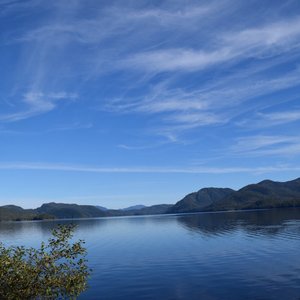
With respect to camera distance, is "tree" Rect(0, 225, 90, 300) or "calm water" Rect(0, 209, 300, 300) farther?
"calm water" Rect(0, 209, 300, 300)

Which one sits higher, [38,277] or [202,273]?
[38,277]

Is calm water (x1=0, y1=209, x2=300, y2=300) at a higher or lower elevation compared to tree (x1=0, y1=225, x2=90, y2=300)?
lower

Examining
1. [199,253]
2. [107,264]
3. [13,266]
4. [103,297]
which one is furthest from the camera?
[199,253]

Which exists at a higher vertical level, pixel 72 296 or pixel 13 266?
pixel 13 266

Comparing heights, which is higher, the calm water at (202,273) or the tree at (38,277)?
the tree at (38,277)

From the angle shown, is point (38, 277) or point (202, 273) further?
point (202, 273)

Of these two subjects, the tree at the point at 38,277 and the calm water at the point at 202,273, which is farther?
the calm water at the point at 202,273

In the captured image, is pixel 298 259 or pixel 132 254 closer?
pixel 298 259

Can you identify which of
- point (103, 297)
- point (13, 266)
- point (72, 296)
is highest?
point (13, 266)

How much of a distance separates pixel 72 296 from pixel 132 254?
293 ft

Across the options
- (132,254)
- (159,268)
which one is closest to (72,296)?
(159,268)

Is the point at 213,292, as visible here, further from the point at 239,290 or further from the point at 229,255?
the point at 229,255

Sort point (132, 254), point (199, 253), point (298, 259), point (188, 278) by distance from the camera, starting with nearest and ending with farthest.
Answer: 1. point (188, 278)
2. point (298, 259)
3. point (199, 253)
4. point (132, 254)

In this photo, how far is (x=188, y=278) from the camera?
74.1 meters
